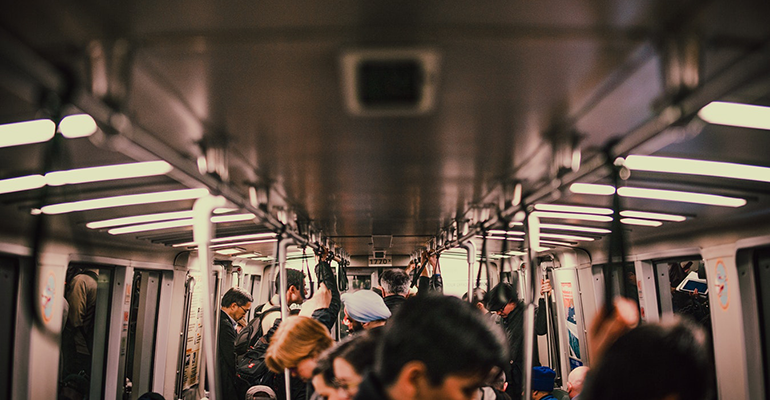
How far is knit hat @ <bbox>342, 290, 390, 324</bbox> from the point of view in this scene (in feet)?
14.2

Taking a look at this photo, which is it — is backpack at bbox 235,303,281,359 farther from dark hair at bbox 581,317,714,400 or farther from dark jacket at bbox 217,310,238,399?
dark hair at bbox 581,317,714,400

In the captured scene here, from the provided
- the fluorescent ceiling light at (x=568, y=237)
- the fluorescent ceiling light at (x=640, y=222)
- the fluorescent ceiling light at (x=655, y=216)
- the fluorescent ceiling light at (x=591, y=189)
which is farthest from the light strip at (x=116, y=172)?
the fluorescent ceiling light at (x=568, y=237)

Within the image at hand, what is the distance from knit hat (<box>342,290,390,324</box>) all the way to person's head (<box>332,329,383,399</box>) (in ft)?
6.97

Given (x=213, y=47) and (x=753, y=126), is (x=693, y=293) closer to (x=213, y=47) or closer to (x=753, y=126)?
(x=753, y=126)

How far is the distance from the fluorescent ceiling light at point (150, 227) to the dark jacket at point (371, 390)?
428cm

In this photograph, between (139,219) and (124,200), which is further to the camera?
Answer: (139,219)

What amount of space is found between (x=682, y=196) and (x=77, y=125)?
4.03 m

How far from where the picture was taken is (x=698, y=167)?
10.4 feet

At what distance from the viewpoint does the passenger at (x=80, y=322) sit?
5.83 metres

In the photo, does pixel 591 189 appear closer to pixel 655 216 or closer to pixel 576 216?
pixel 655 216

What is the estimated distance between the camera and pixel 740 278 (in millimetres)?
4043

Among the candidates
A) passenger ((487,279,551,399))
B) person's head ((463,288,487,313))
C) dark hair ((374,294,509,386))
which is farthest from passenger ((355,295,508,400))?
passenger ((487,279,551,399))

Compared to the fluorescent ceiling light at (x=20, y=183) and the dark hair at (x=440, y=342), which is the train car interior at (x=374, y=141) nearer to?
the fluorescent ceiling light at (x=20, y=183)

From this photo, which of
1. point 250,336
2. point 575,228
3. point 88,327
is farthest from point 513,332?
point 88,327
